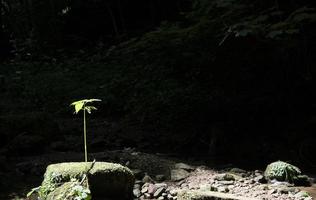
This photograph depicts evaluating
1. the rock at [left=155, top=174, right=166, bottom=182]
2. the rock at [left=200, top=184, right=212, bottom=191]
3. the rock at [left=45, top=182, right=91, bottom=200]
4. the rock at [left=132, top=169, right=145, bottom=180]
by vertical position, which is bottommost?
the rock at [left=200, top=184, right=212, bottom=191]

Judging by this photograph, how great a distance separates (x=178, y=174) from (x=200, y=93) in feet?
12.8

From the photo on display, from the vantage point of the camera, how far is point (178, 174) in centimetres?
619

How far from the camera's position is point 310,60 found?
28.4 feet

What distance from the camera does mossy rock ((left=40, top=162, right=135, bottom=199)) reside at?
4.80 metres

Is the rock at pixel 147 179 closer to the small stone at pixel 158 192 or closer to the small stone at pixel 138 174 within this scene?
the small stone at pixel 138 174

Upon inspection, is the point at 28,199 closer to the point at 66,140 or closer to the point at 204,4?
the point at 66,140

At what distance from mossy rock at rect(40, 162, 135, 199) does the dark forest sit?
0.5 inches

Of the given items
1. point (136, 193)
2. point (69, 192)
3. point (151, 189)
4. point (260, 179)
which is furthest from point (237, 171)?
point (69, 192)

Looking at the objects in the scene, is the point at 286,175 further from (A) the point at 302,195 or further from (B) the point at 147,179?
(B) the point at 147,179

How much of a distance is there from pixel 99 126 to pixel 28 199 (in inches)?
189

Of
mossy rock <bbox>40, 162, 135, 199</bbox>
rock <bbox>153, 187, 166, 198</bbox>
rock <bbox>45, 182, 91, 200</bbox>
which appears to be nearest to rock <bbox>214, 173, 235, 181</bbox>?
rock <bbox>153, 187, 166, 198</bbox>

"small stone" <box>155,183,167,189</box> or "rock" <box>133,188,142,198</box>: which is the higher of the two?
"small stone" <box>155,183,167,189</box>

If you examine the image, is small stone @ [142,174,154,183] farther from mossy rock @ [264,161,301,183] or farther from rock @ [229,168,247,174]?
mossy rock @ [264,161,301,183]

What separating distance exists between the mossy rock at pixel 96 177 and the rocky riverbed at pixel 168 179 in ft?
1.08
